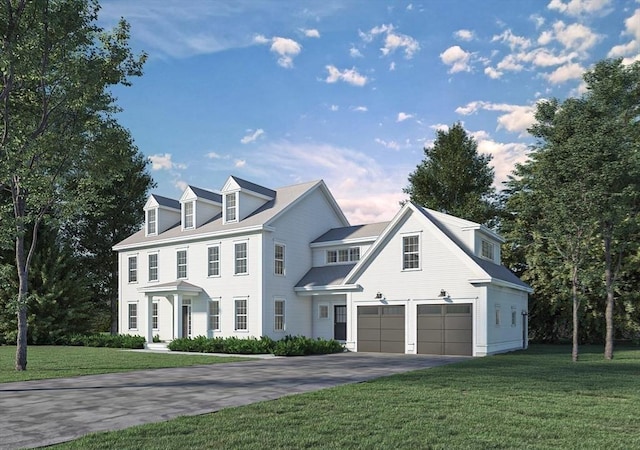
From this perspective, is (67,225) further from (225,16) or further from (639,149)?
(639,149)

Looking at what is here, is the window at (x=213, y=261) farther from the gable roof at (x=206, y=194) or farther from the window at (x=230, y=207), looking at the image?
the gable roof at (x=206, y=194)

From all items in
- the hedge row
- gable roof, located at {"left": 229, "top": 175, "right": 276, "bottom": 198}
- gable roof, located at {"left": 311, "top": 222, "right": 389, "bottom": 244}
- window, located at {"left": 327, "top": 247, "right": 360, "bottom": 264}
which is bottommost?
the hedge row

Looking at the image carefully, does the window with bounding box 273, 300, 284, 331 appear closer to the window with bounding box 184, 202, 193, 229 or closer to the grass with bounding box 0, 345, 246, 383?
the grass with bounding box 0, 345, 246, 383

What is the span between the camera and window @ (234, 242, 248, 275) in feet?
93.8

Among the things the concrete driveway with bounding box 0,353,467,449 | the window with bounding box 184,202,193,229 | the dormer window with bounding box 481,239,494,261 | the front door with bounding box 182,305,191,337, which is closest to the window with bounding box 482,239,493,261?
the dormer window with bounding box 481,239,494,261

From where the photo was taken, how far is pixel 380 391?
11602 millimetres

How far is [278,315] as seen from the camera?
93.0ft

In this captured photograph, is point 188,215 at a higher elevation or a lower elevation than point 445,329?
higher

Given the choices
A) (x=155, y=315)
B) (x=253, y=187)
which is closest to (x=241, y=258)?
(x=253, y=187)

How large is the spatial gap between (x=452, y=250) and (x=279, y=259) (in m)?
9.42

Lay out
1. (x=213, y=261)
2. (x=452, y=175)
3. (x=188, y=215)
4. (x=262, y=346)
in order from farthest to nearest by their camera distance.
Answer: (x=452, y=175), (x=188, y=215), (x=213, y=261), (x=262, y=346)

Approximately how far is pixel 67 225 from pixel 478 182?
34.5 m

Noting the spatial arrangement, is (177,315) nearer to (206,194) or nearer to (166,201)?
(206,194)

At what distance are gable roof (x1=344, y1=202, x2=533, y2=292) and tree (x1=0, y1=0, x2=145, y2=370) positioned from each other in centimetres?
1269
